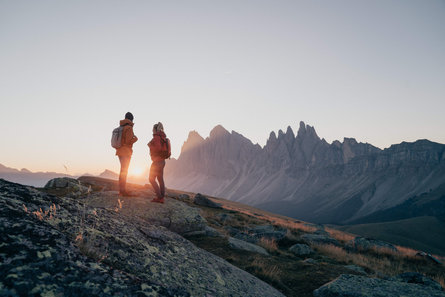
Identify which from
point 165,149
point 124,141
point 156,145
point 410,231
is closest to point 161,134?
point 156,145

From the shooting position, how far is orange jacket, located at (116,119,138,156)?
9547 mm

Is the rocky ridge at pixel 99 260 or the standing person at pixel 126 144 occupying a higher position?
the standing person at pixel 126 144

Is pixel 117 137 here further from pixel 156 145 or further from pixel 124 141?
pixel 156 145

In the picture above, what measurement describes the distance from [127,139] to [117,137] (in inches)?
14.0

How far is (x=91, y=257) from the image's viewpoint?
287 centimetres

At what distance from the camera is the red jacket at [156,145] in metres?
10.2

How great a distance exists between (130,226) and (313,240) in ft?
57.9

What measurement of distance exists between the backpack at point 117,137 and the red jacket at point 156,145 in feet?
3.96

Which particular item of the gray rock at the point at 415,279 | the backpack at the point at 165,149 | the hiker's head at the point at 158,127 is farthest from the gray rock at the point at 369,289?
the hiker's head at the point at 158,127

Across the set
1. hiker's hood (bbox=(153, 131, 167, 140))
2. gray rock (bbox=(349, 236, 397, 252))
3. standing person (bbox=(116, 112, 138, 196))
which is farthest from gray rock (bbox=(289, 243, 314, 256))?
standing person (bbox=(116, 112, 138, 196))

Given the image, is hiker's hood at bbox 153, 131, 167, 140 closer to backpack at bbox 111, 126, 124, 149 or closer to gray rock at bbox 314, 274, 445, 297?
backpack at bbox 111, 126, 124, 149

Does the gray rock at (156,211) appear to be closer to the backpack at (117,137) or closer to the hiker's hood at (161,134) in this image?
the backpack at (117,137)

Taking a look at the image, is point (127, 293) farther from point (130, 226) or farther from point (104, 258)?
point (130, 226)

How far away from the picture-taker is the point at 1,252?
2.21m
